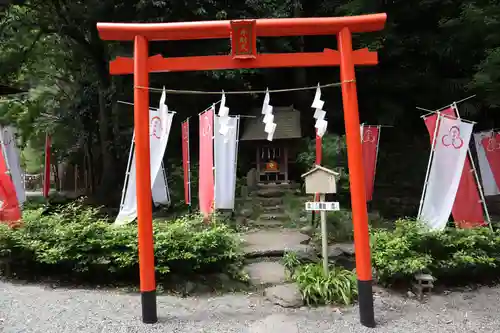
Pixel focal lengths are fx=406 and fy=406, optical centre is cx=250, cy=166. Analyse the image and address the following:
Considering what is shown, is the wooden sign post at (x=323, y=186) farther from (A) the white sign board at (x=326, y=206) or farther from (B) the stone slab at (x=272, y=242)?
(B) the stone slab at (x=272, y=242)

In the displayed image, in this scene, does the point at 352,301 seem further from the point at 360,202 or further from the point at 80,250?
the point at 80,250

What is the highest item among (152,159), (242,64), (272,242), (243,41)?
(243,41)

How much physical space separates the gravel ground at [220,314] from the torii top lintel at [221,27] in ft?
11.8

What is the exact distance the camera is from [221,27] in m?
5.20

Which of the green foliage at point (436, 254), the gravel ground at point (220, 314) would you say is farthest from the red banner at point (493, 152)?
the gravel ground at point (220, 314)

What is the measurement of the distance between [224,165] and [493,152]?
7141mm

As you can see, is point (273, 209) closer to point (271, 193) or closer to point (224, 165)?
point (271, 193)

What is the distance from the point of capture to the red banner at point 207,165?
8.90 m

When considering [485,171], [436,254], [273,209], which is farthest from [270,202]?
[485,171]

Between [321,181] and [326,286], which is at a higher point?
[321,181]

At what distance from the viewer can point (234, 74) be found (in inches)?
482

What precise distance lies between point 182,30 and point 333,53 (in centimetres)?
199

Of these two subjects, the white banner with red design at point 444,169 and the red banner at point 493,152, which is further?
the red banner at point 493,152

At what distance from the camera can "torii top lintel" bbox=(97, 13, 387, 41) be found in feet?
17.0
